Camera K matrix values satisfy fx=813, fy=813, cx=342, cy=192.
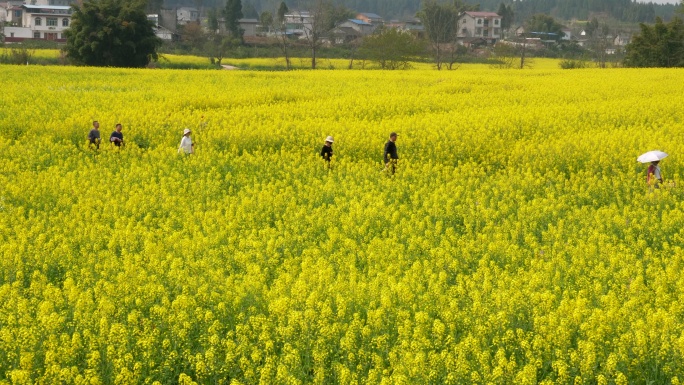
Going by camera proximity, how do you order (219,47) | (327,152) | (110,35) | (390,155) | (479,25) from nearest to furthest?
(390,155), (327,152), (110,35), (219,47), (479,25)

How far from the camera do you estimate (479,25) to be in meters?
137

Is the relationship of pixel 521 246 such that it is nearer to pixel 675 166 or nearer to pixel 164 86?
pixel 675 166

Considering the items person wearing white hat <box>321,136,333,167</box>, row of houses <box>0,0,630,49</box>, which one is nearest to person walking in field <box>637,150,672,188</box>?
person wearing white hat <box>321,136,333,167</box>

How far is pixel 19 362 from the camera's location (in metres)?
7.23

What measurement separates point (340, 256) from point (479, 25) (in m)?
132

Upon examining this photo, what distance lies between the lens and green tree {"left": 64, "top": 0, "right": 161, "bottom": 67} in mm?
55219

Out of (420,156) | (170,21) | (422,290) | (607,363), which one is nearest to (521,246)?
(422,290)

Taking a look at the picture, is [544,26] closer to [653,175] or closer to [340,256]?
[653,175]

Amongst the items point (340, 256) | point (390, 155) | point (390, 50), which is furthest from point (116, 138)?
point (390, 50)

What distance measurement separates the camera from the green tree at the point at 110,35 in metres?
55.2

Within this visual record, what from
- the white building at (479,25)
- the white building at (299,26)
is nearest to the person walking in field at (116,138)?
the white building at (299,26)

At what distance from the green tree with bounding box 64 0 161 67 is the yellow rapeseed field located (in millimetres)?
33174

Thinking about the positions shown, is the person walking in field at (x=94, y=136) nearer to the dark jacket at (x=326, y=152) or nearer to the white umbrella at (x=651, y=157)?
the dark jacket at (x=326, y=152)

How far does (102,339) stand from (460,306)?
358cm
